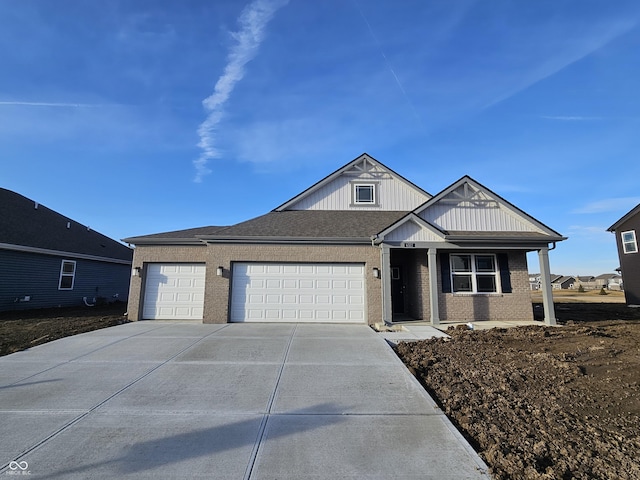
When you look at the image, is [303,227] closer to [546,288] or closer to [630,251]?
[546,288]

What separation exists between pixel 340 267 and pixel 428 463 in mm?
8429

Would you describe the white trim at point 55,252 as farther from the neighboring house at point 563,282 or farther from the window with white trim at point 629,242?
the neighboring house at point 563,282

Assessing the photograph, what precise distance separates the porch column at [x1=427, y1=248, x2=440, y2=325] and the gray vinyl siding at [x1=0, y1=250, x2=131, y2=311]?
1733 cm

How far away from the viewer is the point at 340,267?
1127 centimetres

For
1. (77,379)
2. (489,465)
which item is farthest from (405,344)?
(77,379)

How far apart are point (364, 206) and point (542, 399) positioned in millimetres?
11000

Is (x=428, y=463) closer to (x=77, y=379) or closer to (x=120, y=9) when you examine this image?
(x=77, y=379)

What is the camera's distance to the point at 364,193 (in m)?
14.7

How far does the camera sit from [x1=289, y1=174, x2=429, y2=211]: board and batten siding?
14.5 m

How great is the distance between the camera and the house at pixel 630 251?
56.9 feet

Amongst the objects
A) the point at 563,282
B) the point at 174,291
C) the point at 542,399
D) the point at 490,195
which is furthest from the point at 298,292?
the point at 563,282

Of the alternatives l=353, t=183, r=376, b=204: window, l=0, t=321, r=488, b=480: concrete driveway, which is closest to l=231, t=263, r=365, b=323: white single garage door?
l=0, t=321, r=488, b=480: concrete driveway

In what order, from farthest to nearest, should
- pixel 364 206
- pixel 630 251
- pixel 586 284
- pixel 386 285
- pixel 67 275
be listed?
pixel 586 284 < pixel 630 251 < pixel 67 275 < pixel 364 206 < pixel 386 285

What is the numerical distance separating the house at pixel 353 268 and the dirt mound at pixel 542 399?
3.51 m
